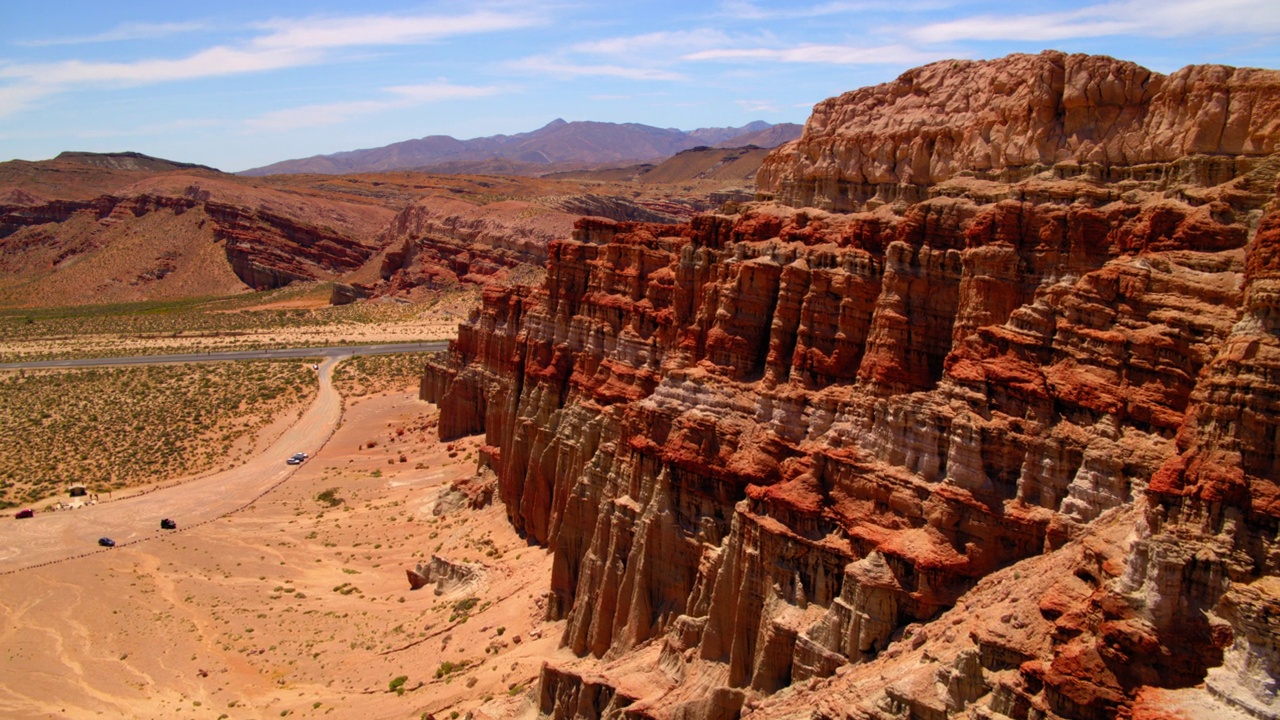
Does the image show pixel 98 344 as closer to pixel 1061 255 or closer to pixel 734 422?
pixel 734 422

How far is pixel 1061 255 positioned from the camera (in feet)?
77.3

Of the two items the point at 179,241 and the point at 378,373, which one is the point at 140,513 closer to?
the point at 378,373

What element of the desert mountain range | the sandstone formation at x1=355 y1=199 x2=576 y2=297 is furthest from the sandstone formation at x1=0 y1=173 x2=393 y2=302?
the desert mountain range

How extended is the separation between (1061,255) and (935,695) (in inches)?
404

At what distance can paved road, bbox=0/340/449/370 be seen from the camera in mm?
98312

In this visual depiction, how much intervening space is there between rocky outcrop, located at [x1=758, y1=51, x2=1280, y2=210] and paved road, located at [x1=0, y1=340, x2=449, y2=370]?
6326 cm

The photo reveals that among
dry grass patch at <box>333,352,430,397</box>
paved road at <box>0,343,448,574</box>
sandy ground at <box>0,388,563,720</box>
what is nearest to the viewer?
sandy ground at <box>0,388,563,720</box>

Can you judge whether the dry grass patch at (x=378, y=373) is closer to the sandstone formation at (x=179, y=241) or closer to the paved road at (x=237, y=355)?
the paved road at (x=237, y=355)

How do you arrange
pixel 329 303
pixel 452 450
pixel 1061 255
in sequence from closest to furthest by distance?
1. pixel 1061 255
2. pixel 452 450
3. pixel 329 303

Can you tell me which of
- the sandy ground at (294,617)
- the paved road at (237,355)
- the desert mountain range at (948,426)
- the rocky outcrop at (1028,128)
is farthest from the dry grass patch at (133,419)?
the rocky outcrop at (1028,128)

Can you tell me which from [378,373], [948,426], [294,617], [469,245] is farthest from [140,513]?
[469,245]

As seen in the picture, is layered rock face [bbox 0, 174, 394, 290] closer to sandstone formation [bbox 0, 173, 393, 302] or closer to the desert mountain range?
sandstone formation [bbox 0, 173, 393, 302]

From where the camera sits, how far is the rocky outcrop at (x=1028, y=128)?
2431 centimetres

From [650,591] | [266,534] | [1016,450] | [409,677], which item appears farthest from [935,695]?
[266,534]
